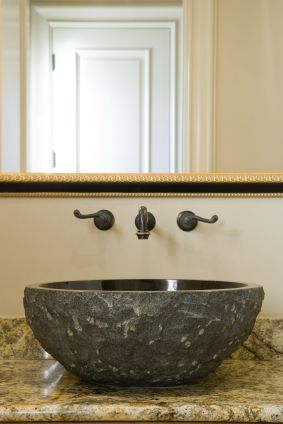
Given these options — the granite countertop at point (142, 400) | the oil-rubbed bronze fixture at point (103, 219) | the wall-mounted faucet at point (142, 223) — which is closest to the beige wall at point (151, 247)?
the oil-rubbed bronze fixture at point (103, 219)

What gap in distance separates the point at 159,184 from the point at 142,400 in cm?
57

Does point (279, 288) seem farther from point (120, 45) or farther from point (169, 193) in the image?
point (120, 45)

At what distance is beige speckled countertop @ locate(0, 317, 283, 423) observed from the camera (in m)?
0.83

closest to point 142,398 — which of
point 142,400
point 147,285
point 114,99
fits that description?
point 142,400

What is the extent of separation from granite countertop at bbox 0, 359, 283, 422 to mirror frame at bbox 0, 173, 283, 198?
414mm

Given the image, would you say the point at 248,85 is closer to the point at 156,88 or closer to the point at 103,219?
the point at 156,88

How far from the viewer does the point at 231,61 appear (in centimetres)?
135

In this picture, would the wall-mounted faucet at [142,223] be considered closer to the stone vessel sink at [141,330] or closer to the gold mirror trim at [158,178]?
the gold mirror trim at [158,178]

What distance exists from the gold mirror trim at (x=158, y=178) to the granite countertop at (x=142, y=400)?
435mm

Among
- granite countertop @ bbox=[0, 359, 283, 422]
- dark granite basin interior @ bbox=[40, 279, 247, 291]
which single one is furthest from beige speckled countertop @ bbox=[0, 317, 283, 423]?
dark granite basin interior @ bbox=[40, 279, 247, 291]

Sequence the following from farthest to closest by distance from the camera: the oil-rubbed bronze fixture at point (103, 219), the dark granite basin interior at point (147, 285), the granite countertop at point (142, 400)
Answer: the oil-rubbed bronze fixture at point (103, 219) < the dark granite basin interior at point (147, 285) < the granite countertop at point (142, 400)

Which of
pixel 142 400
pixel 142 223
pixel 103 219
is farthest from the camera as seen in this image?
pixel 103 219

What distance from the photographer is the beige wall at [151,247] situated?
1.34 metres

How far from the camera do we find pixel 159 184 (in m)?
1.35
